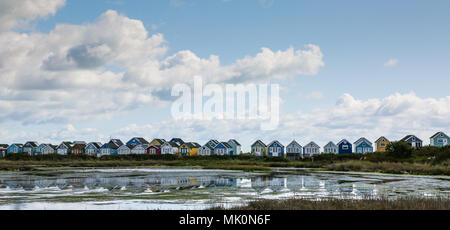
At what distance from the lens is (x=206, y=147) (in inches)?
4712

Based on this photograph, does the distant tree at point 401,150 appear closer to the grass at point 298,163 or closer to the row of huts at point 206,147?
the grass at point 298,163

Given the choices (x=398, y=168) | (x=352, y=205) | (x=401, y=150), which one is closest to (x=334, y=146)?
(x=401, y=150)

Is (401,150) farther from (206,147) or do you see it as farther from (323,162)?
(206,147)

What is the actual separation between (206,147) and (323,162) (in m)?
47.9

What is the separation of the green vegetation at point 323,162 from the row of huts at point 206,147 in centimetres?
2009

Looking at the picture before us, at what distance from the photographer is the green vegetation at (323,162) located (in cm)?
5341

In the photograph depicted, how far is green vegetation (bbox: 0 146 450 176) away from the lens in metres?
53.4

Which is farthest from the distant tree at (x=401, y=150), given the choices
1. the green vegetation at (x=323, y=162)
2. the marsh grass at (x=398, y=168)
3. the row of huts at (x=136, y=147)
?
the row of huts at (x=136, y=147)
